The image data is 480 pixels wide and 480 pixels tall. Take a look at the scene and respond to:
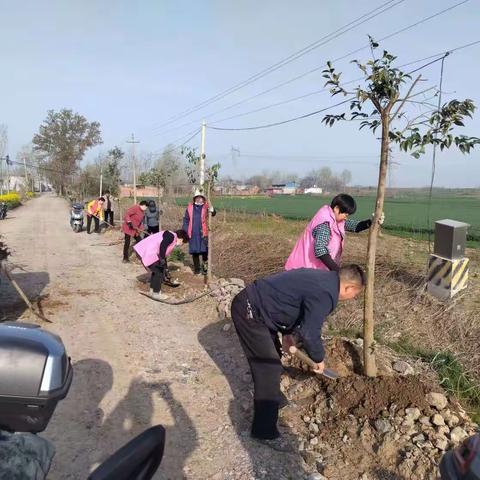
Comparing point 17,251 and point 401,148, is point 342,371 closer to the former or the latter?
point 401,148

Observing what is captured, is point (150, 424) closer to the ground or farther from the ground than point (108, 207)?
closer to the ground

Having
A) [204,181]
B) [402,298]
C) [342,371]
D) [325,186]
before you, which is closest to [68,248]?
[204,181]

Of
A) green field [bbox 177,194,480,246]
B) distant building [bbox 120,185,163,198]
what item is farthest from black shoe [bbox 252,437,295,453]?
distant building [bbox 120,185,163,198]

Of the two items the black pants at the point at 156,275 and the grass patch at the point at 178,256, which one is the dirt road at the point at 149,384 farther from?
the grass patch at the point at 178,256

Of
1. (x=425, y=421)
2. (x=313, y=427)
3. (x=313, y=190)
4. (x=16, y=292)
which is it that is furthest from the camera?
(x=313, y=190)

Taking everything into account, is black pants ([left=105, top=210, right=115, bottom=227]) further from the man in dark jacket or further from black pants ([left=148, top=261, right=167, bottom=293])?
the man in dark jacket

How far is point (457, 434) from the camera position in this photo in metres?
3.44

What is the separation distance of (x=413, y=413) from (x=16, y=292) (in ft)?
22.2

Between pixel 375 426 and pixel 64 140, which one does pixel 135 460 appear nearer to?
pixel 375 426

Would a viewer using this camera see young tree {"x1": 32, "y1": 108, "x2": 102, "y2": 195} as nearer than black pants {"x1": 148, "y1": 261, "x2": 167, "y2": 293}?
No

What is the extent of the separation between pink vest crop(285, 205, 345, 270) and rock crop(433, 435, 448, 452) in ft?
6.12

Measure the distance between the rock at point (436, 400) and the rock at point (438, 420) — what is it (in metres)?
0.12

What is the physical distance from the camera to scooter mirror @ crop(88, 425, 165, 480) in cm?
139

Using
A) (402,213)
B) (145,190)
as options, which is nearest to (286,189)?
(402,213)
